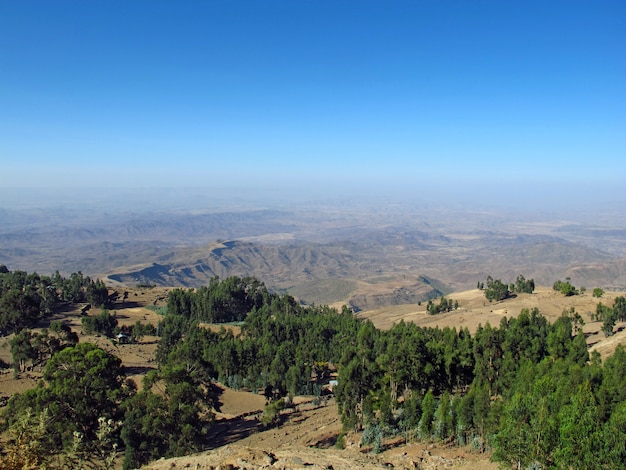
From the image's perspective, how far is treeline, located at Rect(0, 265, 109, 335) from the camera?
54812mm

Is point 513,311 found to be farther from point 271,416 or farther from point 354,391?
point 271,416

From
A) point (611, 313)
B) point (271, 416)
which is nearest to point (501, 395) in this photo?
A: point (271, 416)

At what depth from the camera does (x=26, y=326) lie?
56875 millimetres

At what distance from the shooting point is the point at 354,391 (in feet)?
101

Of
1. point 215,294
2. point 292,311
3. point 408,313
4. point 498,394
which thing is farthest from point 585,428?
point 408,313

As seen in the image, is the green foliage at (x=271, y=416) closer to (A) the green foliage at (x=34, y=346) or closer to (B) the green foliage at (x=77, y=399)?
(B) the green foliage at (x=77, y=399)

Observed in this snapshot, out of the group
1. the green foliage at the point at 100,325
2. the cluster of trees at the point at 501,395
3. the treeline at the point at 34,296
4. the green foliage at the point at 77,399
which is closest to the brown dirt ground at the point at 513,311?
the cluster of trees at the point at 501,395

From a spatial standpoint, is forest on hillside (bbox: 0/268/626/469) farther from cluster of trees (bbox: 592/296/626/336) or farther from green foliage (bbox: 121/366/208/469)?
cluster of trees (bbox: 592/296/626/336)

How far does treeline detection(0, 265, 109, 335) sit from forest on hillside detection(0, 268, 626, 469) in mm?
284

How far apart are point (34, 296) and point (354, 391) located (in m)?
55.3

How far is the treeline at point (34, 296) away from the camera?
54.8m

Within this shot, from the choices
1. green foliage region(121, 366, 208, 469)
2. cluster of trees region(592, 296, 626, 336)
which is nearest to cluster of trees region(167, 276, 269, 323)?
green foliage region(121, 366, 208, 469)

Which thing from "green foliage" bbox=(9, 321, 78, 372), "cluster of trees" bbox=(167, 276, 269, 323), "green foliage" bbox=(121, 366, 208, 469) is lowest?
"cluster of trees" bbox=(167, 276, 269, 323)

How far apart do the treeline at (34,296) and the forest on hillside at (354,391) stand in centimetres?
28
